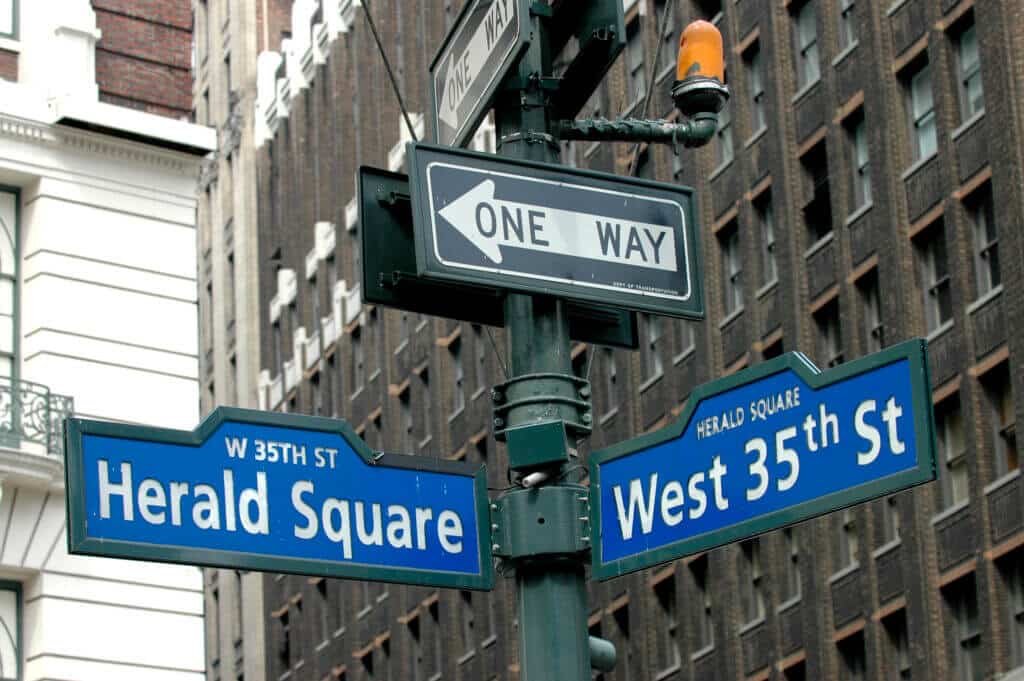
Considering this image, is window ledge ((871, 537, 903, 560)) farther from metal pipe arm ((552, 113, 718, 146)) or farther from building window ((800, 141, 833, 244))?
metal pipe arm ((552, 113, 718, 146))

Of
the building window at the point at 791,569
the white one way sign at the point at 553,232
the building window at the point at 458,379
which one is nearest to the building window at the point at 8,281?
the white one way sign at the point at 553,232

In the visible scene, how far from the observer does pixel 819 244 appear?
1811 inches

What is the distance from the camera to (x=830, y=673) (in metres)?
43.4

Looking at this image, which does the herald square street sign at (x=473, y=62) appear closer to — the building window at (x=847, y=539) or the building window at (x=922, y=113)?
the building window at (x=922, y=113)

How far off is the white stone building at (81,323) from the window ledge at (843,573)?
934 inches

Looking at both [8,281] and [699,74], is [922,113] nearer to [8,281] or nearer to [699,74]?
[8,281]

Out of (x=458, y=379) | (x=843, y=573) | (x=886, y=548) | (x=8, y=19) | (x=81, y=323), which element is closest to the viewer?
(x=81, y=323)

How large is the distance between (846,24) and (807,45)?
5.35 feet

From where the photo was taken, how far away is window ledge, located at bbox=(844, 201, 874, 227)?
146ft

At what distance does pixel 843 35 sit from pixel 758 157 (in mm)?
3549

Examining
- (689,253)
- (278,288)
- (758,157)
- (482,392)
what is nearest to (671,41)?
(758,157)

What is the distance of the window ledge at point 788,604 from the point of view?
148 ft

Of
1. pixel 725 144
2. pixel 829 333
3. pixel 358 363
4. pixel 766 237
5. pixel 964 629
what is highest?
pixel 358 363

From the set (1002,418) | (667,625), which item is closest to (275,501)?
(1002,418)
